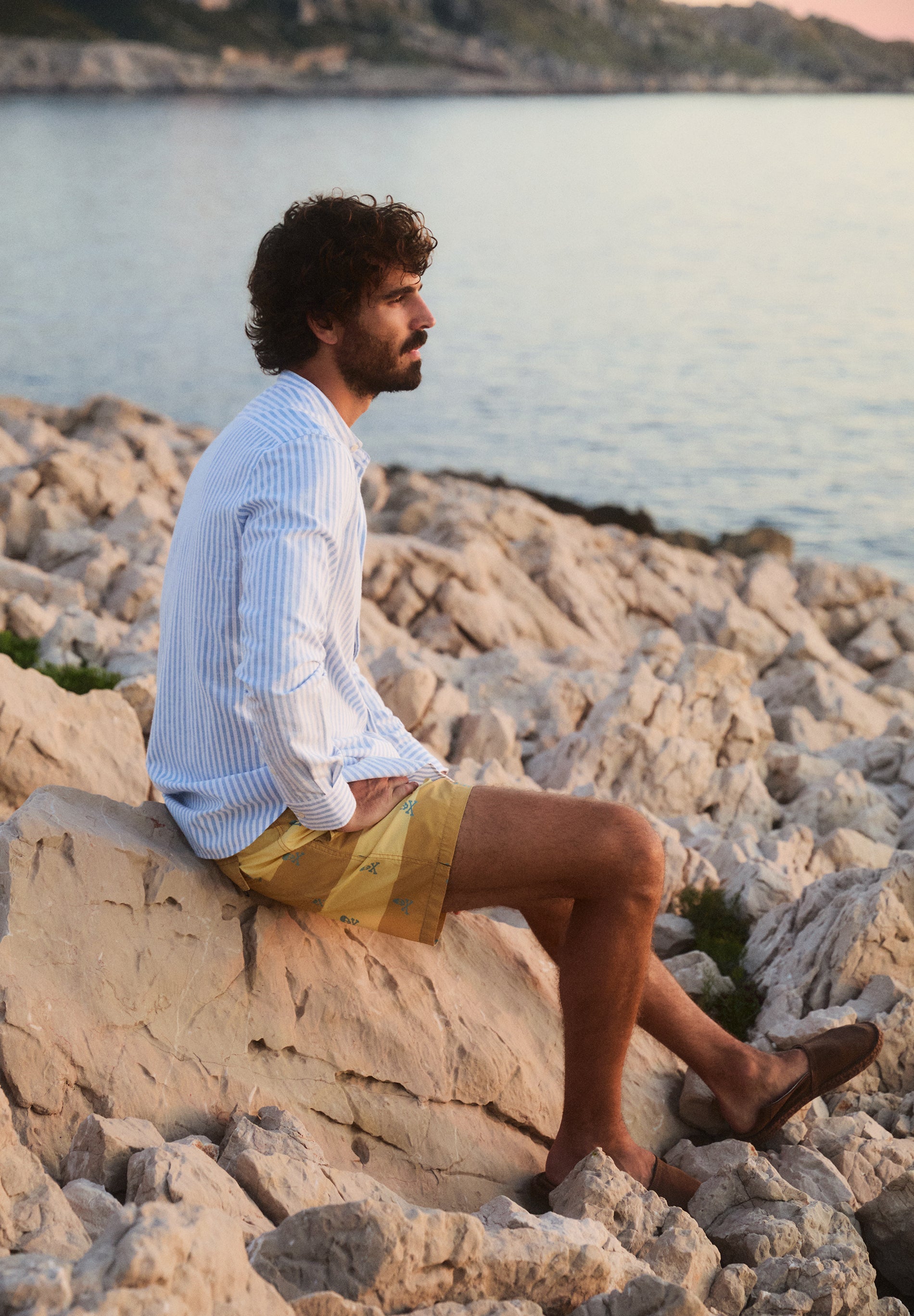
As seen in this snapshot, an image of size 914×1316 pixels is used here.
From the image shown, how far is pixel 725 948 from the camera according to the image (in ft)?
18.3

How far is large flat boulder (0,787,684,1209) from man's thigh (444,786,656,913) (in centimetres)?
59

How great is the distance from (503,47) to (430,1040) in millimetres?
192266

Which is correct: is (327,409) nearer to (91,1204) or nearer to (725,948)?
(91,1204)

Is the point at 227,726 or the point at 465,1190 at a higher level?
the point at 227,726

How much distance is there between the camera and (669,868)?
20.0ft

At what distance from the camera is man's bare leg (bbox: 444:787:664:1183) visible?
383 centimetres

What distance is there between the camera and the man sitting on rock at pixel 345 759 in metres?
3.66

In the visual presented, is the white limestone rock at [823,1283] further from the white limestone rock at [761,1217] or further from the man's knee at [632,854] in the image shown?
the man's knee at [632,854]

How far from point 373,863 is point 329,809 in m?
0.27

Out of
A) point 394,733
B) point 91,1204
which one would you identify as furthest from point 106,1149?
point 394,733

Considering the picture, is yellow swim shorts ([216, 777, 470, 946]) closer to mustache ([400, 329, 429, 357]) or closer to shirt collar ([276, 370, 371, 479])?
shirt collar ([276, 370, 371, 479])

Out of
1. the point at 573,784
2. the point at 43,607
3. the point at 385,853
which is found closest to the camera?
the point at 385,853

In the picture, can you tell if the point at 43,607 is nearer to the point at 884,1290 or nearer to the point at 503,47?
the point at 884,1290

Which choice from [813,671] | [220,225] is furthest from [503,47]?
[813,671]
